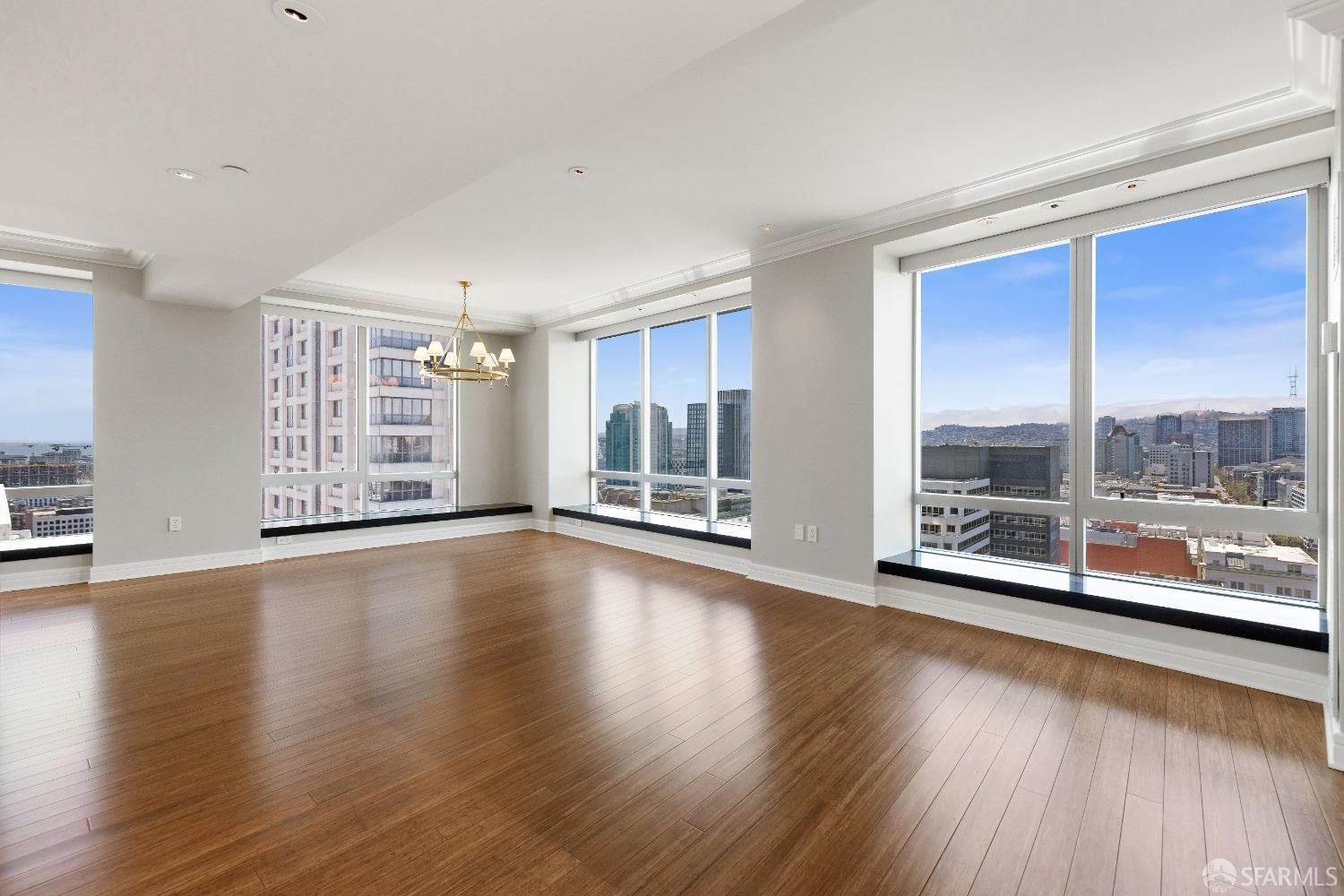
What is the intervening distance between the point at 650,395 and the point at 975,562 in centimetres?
404

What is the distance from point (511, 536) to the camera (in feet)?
24.4

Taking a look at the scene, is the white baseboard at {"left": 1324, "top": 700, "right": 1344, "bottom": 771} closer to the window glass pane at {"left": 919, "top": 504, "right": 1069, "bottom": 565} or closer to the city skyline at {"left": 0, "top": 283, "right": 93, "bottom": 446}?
the window glass pane at {"left": 919, "top": 504, "right": 1069, "bottom": 565}

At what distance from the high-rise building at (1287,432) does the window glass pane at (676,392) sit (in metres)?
4.34

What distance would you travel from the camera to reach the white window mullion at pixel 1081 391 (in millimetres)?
3857

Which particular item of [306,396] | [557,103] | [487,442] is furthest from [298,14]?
[487,442]

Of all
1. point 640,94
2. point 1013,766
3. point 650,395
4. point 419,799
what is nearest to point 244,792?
point 419,799

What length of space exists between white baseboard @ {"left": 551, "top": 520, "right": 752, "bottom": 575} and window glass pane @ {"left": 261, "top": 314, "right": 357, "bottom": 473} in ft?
8.63

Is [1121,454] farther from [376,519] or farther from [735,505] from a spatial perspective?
[376,519]

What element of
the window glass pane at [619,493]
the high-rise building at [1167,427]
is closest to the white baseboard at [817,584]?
the high-rise building at [1167,427]

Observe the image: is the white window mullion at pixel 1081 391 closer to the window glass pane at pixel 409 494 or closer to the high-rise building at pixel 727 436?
the high-rise building at pixel 727 436

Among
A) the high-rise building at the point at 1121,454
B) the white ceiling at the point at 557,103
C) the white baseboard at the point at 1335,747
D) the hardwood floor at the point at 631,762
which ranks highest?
the white ceiling at the point at 557,103

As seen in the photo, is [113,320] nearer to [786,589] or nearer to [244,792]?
[244,792]

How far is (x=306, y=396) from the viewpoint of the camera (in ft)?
22.0

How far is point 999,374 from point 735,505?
2813 mm
